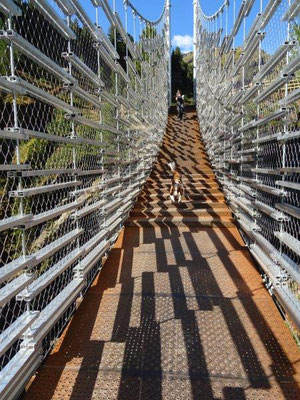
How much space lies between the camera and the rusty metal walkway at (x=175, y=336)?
180 centimetres

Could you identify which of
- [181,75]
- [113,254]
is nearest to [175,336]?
[113,254]

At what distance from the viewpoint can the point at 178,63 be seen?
2388cm

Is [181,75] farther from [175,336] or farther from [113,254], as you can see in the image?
[175,336]

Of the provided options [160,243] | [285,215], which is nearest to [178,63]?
[160,243]

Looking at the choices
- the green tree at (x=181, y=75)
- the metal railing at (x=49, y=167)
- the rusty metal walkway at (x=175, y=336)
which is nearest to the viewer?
the metal railing at (x=49, y=167)

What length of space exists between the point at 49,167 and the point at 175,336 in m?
1.40

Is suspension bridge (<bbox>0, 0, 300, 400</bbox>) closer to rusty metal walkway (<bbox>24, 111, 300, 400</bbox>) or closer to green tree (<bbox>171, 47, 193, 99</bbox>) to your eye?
rusty metal walkway (<bbox>24, 111, 300, 400</bbox>)

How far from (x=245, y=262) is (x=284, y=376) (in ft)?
5.74

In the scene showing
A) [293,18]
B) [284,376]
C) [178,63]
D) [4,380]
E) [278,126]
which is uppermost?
[178,63]

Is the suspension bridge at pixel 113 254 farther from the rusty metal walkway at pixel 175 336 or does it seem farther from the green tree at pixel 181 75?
the green tree at pixel 181 75

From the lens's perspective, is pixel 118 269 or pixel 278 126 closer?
pixel 278 126

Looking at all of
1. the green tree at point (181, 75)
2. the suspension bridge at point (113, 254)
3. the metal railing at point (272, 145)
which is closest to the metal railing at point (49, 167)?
the suspension bridge at point (113, 254)

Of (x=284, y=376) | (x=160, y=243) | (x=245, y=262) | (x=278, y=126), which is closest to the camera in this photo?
(x=284, y=376)

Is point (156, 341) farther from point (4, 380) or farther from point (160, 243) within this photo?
point (160, 243)
